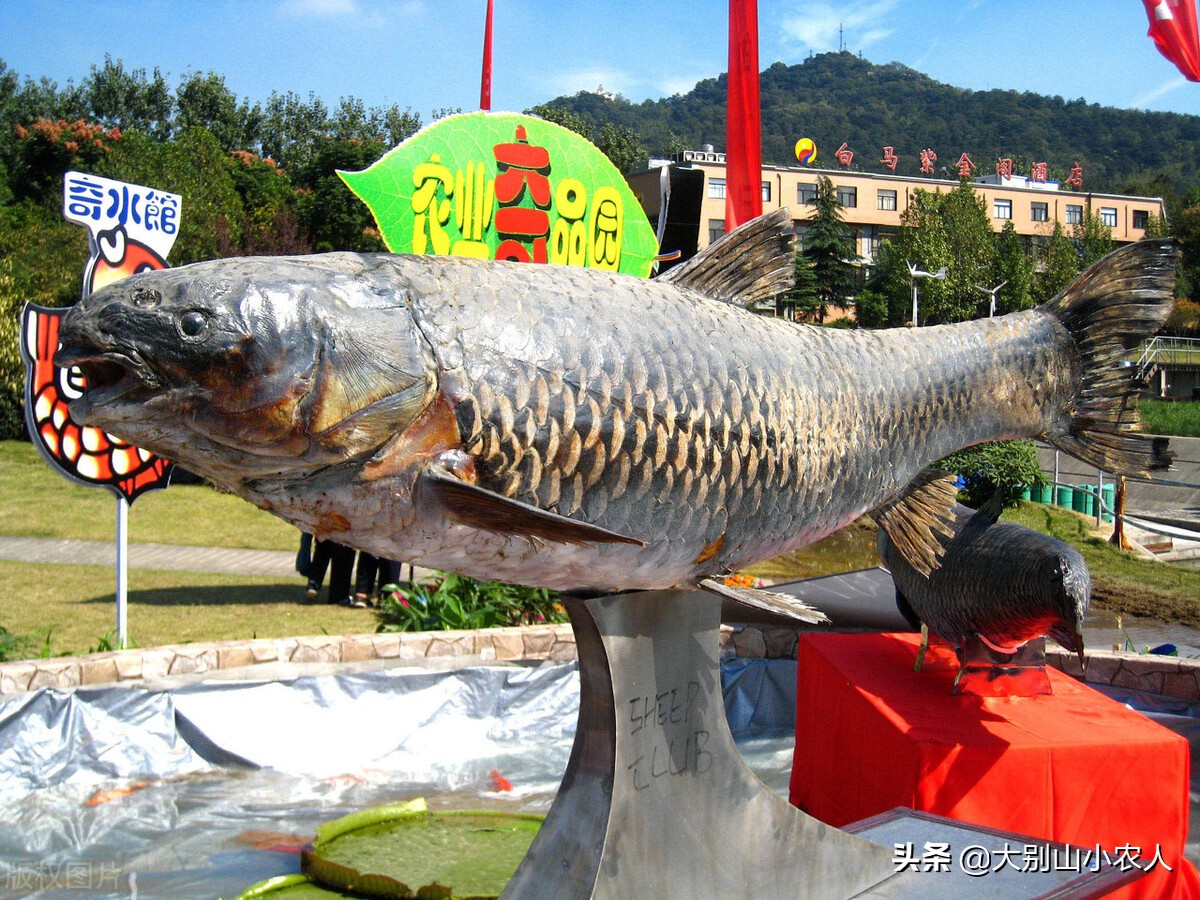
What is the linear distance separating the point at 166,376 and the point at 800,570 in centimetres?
1143

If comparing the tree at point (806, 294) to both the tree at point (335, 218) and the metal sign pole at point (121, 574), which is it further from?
the metal sign pole at point (121, 574)

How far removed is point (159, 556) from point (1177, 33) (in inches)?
453

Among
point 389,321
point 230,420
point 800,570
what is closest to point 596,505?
point 389,321

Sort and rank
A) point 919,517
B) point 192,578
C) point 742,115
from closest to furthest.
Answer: point 919,517
point 742,115
point 192,578

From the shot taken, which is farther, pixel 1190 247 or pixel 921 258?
pixel 1190 247

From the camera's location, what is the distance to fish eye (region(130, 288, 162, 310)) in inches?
63.4

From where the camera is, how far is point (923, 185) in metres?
52.2

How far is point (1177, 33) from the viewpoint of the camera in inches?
355

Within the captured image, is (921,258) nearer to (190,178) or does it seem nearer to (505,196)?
(190,178)

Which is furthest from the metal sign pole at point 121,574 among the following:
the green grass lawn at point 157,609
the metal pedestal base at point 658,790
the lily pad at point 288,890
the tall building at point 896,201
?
the tall building at point 896,201

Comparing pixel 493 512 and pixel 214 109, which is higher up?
pixel 214 109

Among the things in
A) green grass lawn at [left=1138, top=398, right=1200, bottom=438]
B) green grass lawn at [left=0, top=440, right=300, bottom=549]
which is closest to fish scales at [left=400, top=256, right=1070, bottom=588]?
green grass lawn at [left=0, top=440, right=300, bottom=549]

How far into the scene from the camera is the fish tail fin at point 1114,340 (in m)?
2.72

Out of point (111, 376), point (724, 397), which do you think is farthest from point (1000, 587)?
point (111, 376)
